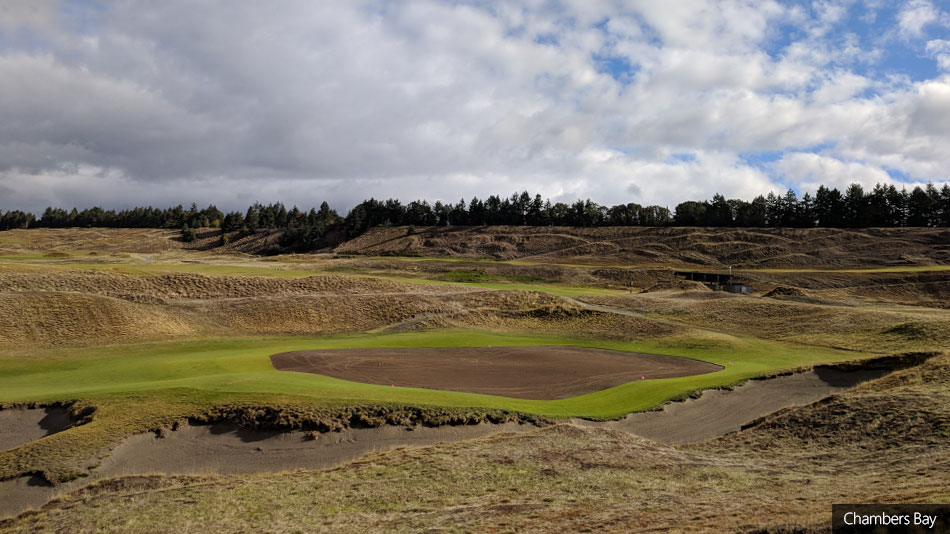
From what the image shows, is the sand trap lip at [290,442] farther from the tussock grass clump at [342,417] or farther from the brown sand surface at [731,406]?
the tussock grass clump at [342,417]

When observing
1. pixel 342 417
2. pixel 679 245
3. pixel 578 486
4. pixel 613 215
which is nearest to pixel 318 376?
pixel 342 417

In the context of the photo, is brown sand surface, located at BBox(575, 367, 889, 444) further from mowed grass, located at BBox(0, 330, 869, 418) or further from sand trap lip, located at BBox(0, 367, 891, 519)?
mowed grass, located at BBox(0, 330, 869, 418)

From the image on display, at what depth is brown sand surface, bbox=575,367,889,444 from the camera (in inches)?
887

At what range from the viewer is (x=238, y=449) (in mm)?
20125

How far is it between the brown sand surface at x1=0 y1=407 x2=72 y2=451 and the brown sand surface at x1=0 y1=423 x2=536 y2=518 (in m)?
4.39

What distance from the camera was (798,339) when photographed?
42969mm

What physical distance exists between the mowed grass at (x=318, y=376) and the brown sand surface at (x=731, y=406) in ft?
3.03

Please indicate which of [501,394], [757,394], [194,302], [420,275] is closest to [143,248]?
[420,275]

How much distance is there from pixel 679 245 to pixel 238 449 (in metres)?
111

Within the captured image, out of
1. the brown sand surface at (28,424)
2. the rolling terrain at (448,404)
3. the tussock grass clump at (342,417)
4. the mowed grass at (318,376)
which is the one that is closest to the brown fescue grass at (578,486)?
the rolling terrain at (448,404)

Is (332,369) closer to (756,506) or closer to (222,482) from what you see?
(222,482)

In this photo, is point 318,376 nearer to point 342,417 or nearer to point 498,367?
point 342,417

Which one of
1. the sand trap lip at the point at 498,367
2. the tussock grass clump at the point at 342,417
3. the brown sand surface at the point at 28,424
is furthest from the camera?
the sand trap lip at the point at 498,367

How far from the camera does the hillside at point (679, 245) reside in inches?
3947
